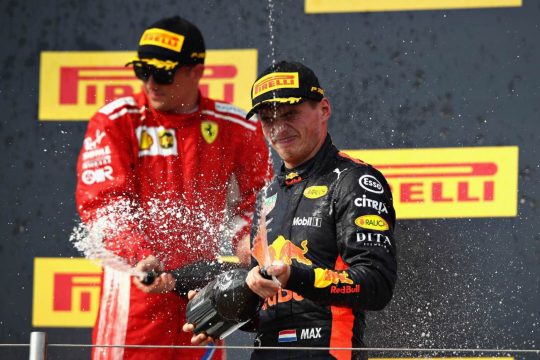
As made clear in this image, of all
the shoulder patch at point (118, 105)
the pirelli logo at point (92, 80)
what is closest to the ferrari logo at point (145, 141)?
the shoulder patch at point (118, 105)

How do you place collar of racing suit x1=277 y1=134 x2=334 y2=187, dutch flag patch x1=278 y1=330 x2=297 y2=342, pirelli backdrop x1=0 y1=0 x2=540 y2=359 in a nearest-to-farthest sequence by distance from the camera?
dutch flag patch x1=278 y1=330 x2=297 y2=342 < collar of racing suit x1=277 y1=134 x2=334 y2=187 < pirelli backdrop x1=0 y1=0 x2=540 y2=359

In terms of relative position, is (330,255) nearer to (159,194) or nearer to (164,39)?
(159,194)

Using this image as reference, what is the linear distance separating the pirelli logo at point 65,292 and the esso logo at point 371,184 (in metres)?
1.76

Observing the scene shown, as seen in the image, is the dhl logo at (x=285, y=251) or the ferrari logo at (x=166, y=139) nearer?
the dhl logo at (x=285, y=251)

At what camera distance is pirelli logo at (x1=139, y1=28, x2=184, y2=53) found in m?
3.90

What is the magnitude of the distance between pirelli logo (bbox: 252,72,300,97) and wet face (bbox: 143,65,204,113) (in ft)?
2.78

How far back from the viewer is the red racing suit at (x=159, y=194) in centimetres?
376

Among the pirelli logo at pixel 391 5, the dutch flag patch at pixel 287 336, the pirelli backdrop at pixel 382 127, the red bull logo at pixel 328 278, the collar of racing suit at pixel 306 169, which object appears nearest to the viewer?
the red bull logo at pixel 328 278

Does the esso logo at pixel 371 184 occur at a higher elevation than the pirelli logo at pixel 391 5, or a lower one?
lower

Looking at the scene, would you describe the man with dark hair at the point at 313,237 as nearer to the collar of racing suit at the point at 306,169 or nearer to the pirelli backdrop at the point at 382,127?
the collar of racing suit at the point at 306,169

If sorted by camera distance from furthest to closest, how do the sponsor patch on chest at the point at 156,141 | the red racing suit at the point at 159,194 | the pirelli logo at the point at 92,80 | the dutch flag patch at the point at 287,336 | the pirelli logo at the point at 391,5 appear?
the pirelli logo at the point at 92,80 → the pirelli logo at the point at 391,5 → the sponsor patch on chest at the point at 156,141 → the red racing suit at the point at 159,194 → the dutch flag patch at the point at 287,336

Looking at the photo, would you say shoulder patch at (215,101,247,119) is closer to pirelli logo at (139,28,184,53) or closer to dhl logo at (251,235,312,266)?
pirelli logo at (139,28,184,53)

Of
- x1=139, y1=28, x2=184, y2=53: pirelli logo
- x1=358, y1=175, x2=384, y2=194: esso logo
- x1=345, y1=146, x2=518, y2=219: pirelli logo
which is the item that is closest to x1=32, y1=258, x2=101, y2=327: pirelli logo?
x1=139, y1=28, x2=184, y2=53: pirelli logo

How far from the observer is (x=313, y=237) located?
291cm
